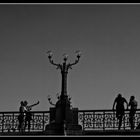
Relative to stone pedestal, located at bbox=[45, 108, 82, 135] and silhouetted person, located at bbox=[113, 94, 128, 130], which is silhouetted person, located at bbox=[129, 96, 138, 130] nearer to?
silhouetted person, located at bbox=[113, 94, 128, 130]

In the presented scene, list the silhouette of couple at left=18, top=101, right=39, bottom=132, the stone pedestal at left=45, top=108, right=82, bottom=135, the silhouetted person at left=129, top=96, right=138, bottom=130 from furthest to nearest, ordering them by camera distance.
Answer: the silhouette of couple at left=18, top=101, right=39, bottom=132
the stone pedestal at left=45, top=108, right=82, bottom=135
the silhouetted person at left=129, top=96, right=138, bottom=130

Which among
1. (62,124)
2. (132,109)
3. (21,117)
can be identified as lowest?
(62,124)

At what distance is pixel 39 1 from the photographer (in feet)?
36.3

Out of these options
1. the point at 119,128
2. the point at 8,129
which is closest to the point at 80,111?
the point at 119,128

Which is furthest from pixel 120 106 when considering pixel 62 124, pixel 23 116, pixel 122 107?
pixel 23 116

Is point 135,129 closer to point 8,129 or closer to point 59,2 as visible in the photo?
point 8,129

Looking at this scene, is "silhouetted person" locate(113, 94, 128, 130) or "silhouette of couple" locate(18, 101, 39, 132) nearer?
"silhouetted person" locate(113, 94, 128, 130)

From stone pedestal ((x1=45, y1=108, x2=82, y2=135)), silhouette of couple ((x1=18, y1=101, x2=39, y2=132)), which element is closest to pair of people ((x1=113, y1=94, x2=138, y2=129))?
stone pedestal ((x1=45, y1=108, x2=82, y2=135))

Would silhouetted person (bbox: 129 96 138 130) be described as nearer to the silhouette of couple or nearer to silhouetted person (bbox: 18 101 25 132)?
the silhouette of couple

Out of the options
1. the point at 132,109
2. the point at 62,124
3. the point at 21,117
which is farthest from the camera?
the point at 21,117

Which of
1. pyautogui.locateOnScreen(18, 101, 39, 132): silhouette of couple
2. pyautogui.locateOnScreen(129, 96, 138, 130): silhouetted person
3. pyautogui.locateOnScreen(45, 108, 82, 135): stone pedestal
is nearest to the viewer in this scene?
pyautogui.locateOnScreen(129, 96, 138, 130): silhouetted person

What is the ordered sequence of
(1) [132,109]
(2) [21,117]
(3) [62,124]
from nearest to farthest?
(1) [132,109] → (3) [62,124] → (2) [21,117]

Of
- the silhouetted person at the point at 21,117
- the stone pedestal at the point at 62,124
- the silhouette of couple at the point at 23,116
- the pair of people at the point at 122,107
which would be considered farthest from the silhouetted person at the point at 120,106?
the silhouetted person at the point at 21,117

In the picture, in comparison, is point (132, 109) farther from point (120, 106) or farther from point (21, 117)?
point (21, 117)
